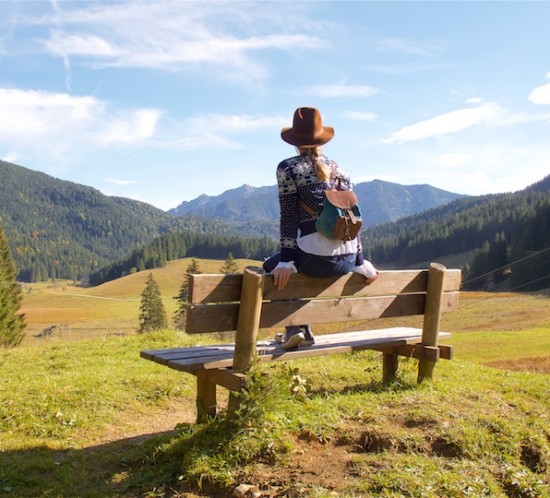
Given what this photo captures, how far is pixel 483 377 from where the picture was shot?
843 cm

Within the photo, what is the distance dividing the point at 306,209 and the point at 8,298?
4490 centimetres

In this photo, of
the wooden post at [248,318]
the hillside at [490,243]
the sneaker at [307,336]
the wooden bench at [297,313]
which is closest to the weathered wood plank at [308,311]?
the wooden bench at [297,313]

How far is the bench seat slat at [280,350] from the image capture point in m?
5.14

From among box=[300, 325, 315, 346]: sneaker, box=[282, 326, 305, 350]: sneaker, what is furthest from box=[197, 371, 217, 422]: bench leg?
box=[300, 325, 315, 346]: sneaker

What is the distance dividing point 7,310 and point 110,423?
1684 inches

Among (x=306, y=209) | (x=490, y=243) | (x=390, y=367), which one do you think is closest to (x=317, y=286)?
(x=306, y=209)

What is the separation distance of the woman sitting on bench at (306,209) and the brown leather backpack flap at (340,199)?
0.16m

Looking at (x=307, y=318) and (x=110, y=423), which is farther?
(x=110, y=423)

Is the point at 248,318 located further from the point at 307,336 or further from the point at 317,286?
the point at 307,336

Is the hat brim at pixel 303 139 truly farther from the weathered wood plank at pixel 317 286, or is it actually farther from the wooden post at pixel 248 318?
the wooden post at pixel 248 318

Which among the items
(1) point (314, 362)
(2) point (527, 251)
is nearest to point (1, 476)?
(1) point (314, 362)

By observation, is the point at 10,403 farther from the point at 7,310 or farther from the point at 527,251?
the point at 527,251

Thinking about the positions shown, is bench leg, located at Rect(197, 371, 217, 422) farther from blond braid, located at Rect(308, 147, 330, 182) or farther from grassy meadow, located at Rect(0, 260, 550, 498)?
blond braid, located at Rect(308, 147, 330, 182)

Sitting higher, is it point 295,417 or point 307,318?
point 307,318
